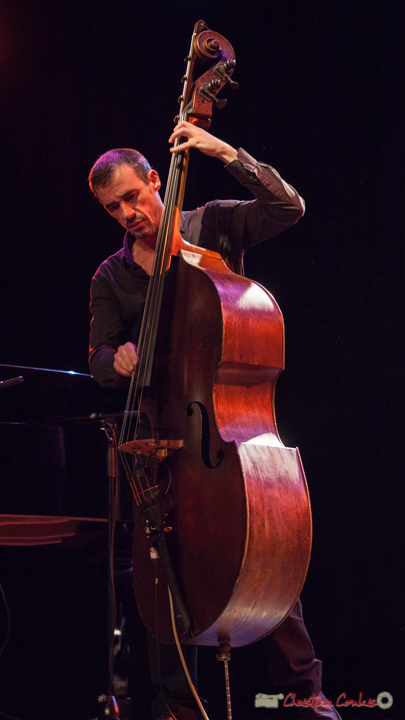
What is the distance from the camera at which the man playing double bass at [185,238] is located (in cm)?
183

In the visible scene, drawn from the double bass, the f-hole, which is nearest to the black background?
the double bass

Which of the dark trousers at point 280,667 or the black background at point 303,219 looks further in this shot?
the black background at point 303,219

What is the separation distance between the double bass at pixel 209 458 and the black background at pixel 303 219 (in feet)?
4.09

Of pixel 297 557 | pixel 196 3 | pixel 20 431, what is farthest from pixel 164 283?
pixel 196 3

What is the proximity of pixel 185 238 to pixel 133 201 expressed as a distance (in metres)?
0.20

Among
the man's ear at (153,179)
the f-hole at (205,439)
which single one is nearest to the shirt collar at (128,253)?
the man's ear at (153,179)

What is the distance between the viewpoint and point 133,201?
2.12 metres

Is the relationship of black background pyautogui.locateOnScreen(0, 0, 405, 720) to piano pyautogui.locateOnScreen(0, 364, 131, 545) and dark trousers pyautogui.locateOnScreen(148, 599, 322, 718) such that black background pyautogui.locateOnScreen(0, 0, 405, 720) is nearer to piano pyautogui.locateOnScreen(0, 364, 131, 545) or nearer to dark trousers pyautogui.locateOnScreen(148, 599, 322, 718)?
piano pyautogui.locateOnScreen(0, 364, 131, 545)

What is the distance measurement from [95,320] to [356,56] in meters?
1.73

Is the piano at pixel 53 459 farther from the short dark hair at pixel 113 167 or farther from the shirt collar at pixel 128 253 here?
the short dark hair at pixel 113 167

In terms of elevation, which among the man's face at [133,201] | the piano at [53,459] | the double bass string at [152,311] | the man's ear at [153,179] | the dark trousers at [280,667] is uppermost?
the man's ear at [153,179]

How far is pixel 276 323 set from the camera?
1719 millimetres

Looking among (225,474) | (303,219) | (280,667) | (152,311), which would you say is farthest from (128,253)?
(280,667)

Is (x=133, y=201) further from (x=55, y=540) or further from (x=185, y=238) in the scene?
(x=55, y=540)
